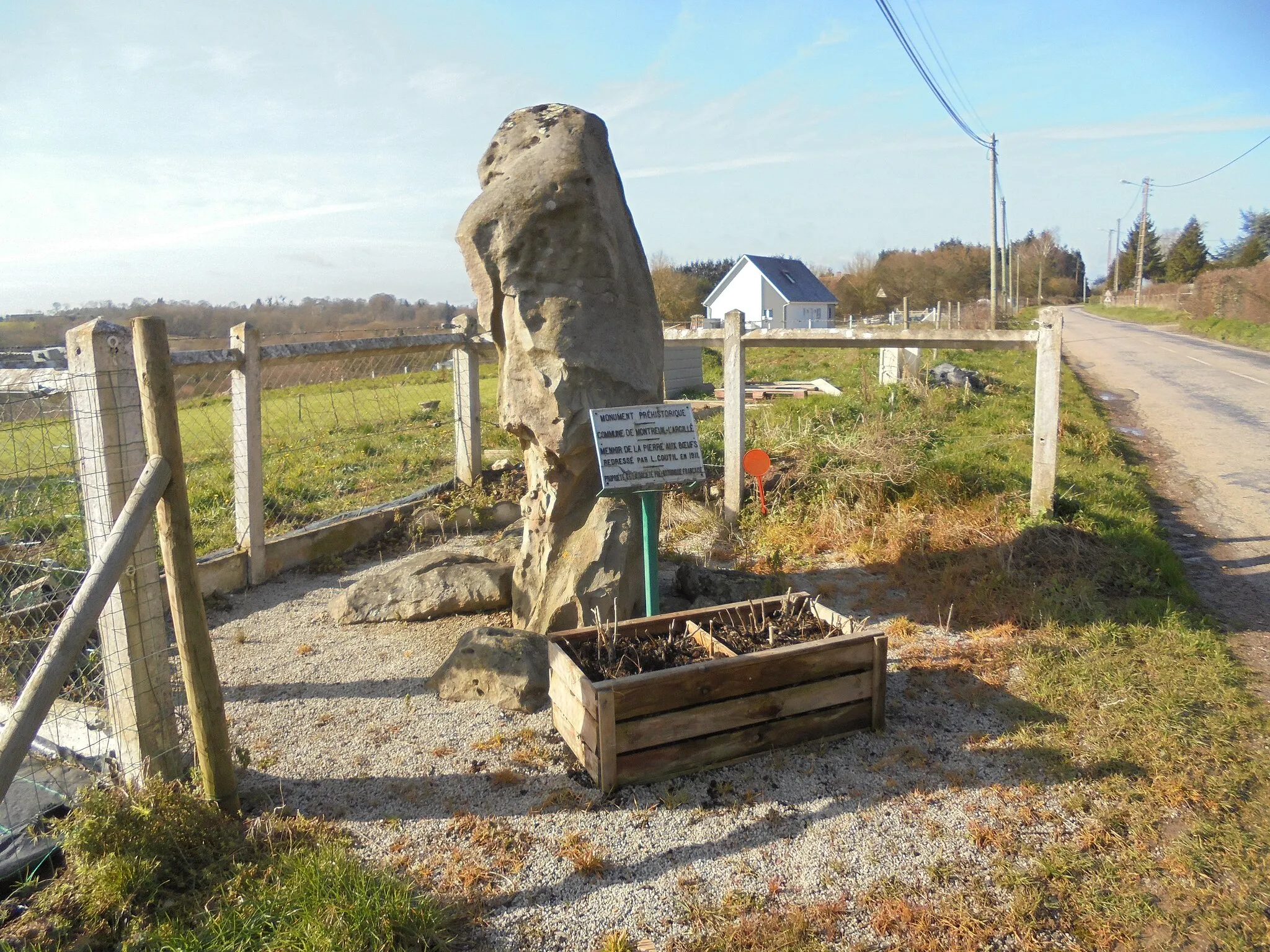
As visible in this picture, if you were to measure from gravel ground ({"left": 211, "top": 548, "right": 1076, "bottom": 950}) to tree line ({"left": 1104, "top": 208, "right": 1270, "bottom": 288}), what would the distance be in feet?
157

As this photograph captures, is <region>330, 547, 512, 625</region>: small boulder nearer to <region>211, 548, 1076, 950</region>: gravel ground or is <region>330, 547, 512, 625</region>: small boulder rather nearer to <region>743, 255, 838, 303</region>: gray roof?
<region>211, 548, 1076, 950</region>: gravel ground

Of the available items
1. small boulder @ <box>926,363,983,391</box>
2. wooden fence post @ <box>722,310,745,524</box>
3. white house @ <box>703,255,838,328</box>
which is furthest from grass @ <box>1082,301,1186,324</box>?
wooden fence post @ <box>722,310,745,524</box>

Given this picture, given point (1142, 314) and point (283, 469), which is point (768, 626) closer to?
point (283, 469)

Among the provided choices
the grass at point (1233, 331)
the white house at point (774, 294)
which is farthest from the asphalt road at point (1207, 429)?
the white house at point (774, 294)

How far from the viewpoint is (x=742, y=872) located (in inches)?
125

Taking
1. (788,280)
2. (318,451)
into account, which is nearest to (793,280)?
(788,280)

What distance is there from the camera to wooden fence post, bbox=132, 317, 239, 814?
3260 millimetres

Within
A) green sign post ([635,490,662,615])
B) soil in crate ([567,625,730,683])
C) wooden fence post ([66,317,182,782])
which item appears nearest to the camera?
wooden fence post ([66,317,182,782])

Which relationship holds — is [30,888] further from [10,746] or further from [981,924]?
[981,924]

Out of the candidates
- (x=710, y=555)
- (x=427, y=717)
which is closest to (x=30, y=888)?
(x=427, y=717)

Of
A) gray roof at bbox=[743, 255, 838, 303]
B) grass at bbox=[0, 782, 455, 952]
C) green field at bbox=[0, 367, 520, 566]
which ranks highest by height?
gray roof at bbox=[743, 255, 838, 303]

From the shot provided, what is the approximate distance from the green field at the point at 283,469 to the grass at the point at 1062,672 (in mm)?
3495

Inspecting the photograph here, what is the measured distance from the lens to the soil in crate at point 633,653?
4094 millimetres

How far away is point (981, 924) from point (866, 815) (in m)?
0.70
